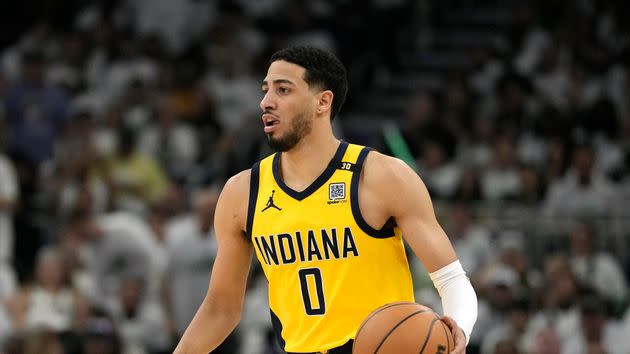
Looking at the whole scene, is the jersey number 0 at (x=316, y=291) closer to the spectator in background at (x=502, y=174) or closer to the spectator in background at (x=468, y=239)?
the spectator in background at (x=468, y=239)

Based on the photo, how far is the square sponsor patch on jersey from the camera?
17.7 ft

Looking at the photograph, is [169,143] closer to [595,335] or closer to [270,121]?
[595,335]

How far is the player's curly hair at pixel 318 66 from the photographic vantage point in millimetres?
5422

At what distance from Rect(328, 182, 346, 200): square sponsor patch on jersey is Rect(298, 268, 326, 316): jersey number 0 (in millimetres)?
316

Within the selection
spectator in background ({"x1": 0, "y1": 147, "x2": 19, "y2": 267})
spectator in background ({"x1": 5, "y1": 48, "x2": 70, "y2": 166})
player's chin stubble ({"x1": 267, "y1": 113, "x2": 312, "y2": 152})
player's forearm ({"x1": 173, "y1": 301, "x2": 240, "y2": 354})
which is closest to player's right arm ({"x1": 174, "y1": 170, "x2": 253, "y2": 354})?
player's forearm ({"x1": 173, "y1": 301, "x2": 240, "y2": 354})

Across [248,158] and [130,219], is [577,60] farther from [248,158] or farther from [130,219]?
[130,219]

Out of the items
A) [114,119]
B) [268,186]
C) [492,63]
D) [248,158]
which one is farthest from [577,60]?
[268,186]

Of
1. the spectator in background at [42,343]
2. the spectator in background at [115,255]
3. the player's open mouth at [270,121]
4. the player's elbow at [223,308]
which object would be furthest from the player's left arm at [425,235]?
the spectator in background at [115,255]

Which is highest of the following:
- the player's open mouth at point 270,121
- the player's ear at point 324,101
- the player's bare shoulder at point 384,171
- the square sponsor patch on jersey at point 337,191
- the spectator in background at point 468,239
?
the player's ear at point 324,101

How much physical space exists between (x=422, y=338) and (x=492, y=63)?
10.7 meters

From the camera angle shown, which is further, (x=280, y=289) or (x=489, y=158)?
(x=489, y=158)

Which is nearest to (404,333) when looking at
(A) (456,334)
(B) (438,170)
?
(A) (456,334)

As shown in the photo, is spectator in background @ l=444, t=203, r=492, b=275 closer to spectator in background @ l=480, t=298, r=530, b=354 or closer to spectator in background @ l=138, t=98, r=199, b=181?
spectator in background @ l=480, t=298, r=530, b=354

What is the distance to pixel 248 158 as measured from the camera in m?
13.1
